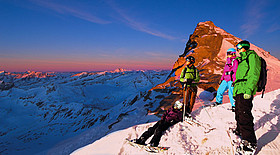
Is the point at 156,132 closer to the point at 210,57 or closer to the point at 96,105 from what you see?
the point at 210,57

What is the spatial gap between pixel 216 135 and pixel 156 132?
83.1 inches

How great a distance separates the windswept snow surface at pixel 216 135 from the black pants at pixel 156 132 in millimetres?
204

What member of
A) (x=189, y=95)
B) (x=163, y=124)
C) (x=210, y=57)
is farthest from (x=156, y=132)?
(x=210, y=57)

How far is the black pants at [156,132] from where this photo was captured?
443 centimetres

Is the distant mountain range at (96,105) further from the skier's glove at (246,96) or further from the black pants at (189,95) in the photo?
the skier's glove at (246,96)

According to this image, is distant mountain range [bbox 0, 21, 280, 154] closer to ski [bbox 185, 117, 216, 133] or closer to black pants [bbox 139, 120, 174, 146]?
→ ski [bbox 185, 117, 216, 133]

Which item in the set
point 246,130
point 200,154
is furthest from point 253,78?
point 200,154

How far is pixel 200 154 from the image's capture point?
357 centimetres

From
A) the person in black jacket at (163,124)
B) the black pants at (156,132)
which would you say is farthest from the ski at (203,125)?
the black pants at (156,132)

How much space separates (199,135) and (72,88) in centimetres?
18867

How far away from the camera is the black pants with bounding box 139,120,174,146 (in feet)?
14.5

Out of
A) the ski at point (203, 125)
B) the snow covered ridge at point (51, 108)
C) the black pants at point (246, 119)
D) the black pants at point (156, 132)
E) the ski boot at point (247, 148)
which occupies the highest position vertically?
the black pants at point (246, 119)

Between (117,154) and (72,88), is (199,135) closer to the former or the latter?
(117,154)

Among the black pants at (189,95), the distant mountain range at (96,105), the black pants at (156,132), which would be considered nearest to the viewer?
the black pants at (156,132)
